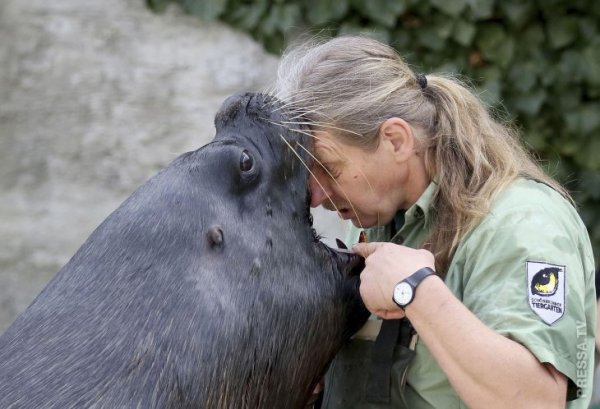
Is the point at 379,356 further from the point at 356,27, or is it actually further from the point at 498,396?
the point at 356,27

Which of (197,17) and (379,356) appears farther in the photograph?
(197,17)

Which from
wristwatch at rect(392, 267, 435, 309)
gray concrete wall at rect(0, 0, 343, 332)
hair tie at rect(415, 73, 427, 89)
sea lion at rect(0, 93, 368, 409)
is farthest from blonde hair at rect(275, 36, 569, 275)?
gray concrete wall at rect(0, 0, 343, 332)

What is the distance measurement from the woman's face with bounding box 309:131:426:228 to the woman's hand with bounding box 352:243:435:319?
0.70 ft

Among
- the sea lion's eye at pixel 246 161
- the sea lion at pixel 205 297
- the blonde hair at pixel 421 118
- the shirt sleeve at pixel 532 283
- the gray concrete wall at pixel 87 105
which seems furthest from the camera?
the gray concrete wall at pixel 87 105

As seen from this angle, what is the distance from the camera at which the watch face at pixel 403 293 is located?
2008 mm

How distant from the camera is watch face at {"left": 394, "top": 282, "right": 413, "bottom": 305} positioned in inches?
79.0

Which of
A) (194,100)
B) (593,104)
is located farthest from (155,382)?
(593,104)

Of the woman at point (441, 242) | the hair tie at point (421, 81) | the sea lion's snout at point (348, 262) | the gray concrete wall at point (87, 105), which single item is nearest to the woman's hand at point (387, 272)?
the woman at point (441, 242)

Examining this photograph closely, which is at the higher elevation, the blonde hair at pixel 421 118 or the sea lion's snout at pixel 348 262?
the blonde hair at pixel 421 118

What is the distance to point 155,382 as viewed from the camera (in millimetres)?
1859

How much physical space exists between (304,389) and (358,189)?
0.46 m

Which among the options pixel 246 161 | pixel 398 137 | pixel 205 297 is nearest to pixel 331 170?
pixel 398 137

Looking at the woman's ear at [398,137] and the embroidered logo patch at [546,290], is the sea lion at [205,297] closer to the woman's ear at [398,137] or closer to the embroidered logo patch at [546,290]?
the woman's ear at [398,137]

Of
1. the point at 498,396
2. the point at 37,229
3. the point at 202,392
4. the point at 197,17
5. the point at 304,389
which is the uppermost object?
the point at 498,396
